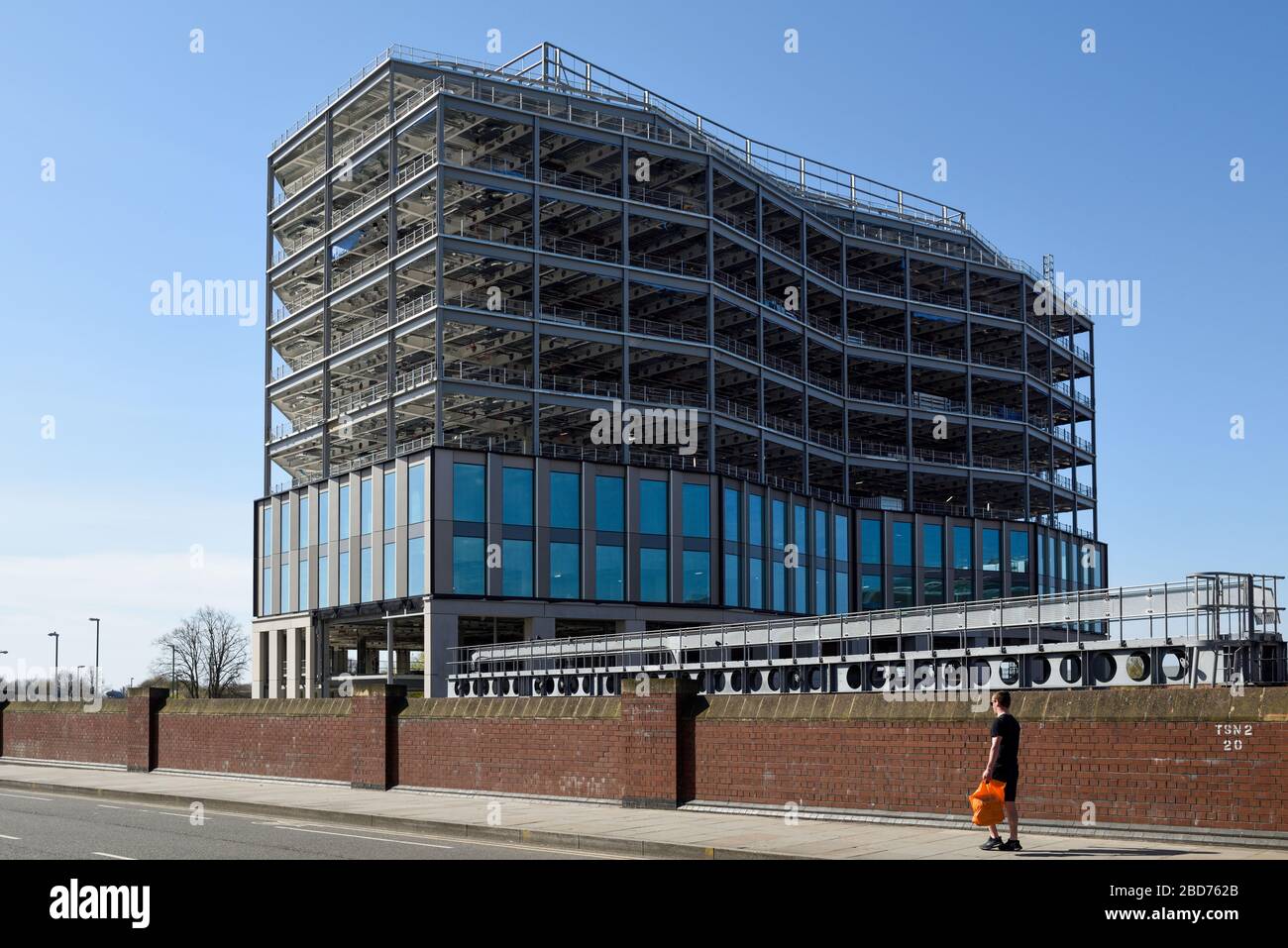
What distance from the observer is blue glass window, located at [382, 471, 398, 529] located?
6253cm

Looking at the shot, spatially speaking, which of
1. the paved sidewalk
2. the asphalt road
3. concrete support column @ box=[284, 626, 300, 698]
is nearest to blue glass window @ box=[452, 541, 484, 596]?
concrete support column @ box=[284, 626, 300, 698]

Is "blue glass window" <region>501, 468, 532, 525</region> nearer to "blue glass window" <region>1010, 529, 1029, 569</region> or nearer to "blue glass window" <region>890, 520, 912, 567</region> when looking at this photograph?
"blue glass window" <region>890, 520, 912, 567</region>

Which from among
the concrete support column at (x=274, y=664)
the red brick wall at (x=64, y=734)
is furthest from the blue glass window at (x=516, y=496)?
the red brick wall at (x=64, y=734)

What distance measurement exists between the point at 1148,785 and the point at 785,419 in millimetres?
65588

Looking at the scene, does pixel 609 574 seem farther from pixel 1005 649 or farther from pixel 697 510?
pixel 1005 649

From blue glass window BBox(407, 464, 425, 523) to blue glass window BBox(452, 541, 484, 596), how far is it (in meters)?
1.84

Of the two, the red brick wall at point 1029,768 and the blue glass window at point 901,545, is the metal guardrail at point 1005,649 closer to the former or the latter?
the red brick wall at point 1029,768

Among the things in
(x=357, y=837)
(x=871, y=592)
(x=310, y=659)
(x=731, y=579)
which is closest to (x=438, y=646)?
(x=310, y=659)

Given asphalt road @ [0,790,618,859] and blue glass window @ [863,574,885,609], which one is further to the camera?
blue glass window @ [863,574,885,609]

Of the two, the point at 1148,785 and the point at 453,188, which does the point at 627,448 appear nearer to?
the point at 453,188

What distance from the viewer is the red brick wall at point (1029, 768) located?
50.3 ft

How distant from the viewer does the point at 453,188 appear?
6519 cm
